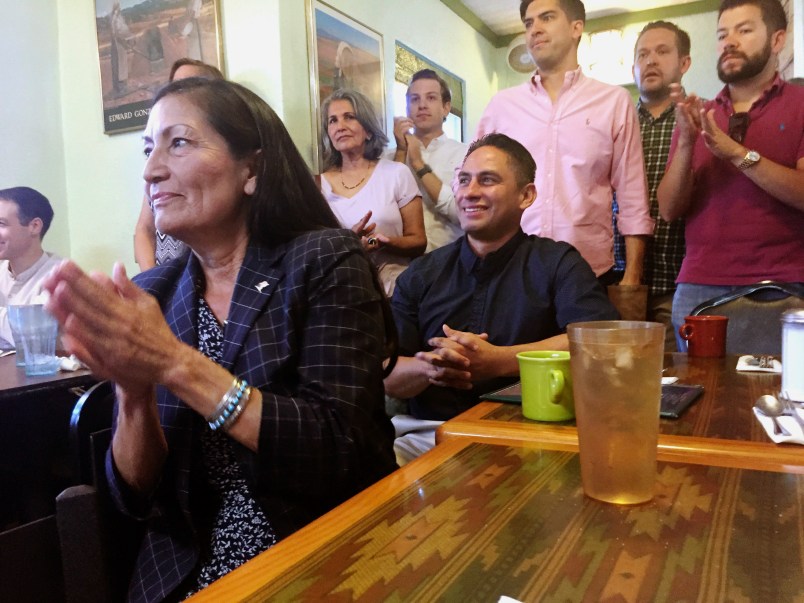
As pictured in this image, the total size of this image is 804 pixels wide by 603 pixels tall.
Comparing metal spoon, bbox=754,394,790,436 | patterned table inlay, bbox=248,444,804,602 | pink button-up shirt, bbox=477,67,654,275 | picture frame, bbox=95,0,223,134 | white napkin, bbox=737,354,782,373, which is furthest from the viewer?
picture frame, bbox=95,0,223,134

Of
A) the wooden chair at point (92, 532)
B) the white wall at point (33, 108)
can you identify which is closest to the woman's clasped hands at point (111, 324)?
the wooden chair at point (92, 532)

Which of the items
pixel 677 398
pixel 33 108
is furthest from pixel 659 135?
pixel 33 108

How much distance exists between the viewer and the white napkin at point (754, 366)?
3.99 feet

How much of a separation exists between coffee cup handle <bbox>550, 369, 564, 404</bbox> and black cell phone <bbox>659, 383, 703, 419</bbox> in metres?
0.14

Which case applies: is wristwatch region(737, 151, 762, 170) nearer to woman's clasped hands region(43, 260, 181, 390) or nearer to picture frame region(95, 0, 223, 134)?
woman's clasped hands region(43, 260, 181, 390)

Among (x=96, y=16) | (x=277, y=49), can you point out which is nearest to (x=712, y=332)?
(x=277, y=49)

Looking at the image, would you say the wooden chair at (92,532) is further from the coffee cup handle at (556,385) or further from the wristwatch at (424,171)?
the wristwatch at (424,171)

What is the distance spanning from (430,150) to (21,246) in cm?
181

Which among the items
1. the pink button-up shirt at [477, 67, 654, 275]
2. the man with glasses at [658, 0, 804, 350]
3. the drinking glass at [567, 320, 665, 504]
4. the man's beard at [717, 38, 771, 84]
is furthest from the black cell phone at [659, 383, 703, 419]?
the man's beard at [717, 38, 771, 84]

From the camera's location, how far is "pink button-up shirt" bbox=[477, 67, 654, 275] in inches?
86.4

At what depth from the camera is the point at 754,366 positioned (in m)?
1.25

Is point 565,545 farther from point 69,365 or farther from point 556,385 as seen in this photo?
point 69,365

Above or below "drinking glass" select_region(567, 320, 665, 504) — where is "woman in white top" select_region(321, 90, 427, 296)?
above

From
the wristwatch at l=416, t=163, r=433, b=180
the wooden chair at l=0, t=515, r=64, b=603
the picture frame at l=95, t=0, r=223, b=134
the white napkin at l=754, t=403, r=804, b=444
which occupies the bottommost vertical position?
the wooden chair at l=0, t=515, r=64, b=603
